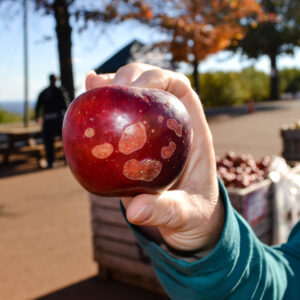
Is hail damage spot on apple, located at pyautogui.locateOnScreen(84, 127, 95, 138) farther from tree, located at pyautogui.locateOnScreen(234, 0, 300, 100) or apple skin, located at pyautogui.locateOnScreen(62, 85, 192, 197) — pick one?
tree, located at pyautogui.locateOnScreen(234, 0, 300, 100)

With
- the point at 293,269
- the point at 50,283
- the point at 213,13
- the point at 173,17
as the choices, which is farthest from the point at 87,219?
the point at 213,13

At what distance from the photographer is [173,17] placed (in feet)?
52.7

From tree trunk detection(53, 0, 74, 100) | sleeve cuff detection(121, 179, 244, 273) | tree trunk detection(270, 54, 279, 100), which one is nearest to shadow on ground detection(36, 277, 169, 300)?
sleeve cuff detection(121, 179, 244, 273)

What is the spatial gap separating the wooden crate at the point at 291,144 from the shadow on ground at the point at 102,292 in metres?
3.29

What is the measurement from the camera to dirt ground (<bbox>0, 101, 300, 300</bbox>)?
3.56 metres

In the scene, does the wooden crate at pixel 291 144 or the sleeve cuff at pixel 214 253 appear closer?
the sleeve cuff at pixel 214 253

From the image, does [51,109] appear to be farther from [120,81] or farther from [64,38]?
[120,81]

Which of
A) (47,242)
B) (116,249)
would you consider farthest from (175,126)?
(47,242)

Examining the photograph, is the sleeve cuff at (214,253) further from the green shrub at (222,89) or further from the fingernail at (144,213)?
the green shrub at (222,89)

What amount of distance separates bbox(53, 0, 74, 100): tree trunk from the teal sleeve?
9033mm

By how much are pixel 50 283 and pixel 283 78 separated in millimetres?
46141

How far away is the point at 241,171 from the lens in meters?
3.46

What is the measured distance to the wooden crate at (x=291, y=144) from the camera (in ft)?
19.0

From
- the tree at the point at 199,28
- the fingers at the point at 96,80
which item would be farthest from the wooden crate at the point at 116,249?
the tree at the point at 199,28
